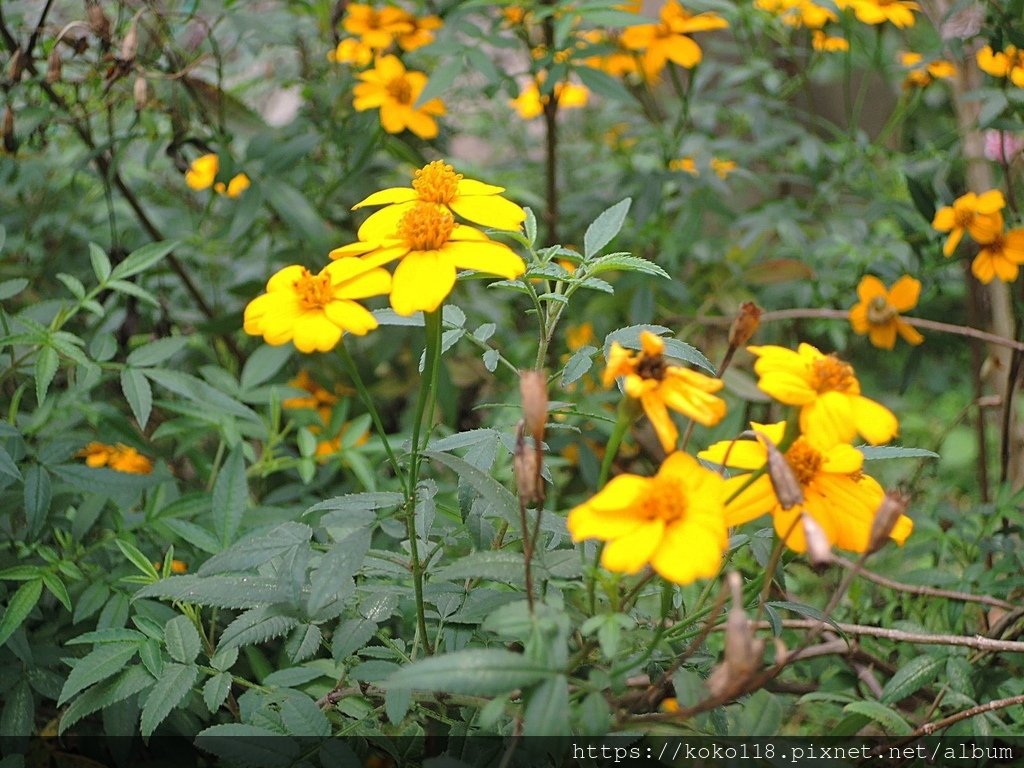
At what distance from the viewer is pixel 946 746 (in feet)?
2.85

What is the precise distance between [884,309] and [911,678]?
1.65ft

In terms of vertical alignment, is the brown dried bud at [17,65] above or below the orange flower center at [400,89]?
above

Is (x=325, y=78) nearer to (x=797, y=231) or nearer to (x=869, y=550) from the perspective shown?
(x=797, y=231)

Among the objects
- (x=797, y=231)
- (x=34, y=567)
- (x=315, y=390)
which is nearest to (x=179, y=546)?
(x=34, y=567)

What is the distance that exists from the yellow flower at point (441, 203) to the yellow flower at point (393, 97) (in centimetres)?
65

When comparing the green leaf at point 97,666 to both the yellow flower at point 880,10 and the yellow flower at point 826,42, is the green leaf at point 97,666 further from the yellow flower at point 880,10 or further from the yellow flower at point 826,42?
the yellow flower at point 826,42

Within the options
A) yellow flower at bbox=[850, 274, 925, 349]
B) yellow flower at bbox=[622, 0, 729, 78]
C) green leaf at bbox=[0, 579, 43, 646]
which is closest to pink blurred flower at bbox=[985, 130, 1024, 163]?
yellow flower at bbox=[850, 274, 925, 349]

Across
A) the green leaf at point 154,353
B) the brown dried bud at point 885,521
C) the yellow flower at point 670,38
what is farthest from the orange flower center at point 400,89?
the brown dried bud at point 885,521

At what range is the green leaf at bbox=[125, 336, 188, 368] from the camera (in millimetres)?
984

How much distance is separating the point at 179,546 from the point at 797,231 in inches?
40.1

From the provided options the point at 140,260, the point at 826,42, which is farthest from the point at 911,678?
the point at 826,42

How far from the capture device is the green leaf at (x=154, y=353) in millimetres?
984

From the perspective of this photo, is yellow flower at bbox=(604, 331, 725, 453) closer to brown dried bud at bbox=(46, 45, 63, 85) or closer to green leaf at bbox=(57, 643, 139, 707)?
green leaf at bbox=(57, 643, 139, 707)

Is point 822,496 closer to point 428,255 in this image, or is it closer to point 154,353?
point 428,255
